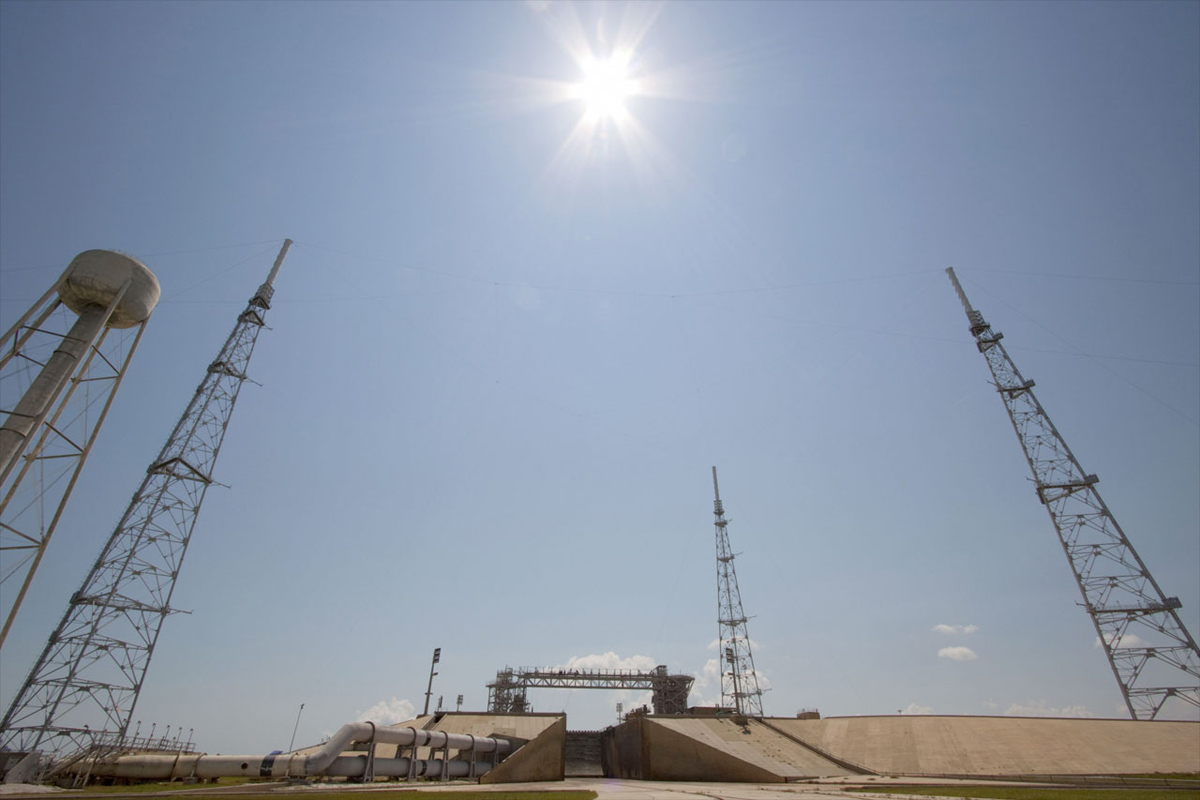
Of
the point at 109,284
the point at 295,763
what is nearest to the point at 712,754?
the point at 295,763

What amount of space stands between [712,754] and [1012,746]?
66.0ft

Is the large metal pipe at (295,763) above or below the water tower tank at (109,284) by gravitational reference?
below

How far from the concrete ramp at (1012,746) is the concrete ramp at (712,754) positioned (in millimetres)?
3490

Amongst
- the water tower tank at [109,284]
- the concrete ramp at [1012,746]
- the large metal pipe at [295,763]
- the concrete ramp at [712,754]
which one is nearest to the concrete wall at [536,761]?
the large metal pipe at [295,763]

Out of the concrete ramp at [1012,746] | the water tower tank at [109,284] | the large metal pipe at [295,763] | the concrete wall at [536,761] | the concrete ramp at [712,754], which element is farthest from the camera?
the concrete wall at [536,761]

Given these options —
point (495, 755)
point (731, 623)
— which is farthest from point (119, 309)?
point (731, 623)

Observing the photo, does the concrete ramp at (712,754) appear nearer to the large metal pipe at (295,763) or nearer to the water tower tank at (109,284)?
the large metal pipe at (295,763)

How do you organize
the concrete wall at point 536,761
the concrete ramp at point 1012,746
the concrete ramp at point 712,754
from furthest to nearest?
the concrete wall at point 536,761
the concrete ramp at point 712,754
the concrete ramp at point 1012,746

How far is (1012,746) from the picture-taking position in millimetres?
36969

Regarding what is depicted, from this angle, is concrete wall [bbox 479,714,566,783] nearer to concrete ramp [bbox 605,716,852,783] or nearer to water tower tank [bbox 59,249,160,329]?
concrete ramp [bbox 605,716,852,783]

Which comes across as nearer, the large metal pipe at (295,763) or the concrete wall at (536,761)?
the large metal pipe at (295,763)

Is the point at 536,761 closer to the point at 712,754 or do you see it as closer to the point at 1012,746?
the point at 712,754

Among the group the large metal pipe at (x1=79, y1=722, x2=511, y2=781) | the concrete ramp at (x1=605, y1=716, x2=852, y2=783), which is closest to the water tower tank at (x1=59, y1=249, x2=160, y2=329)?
the large metal pipe at (x1=79, y1=722, x2=511, y2=781)

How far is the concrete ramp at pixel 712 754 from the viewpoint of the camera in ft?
121
